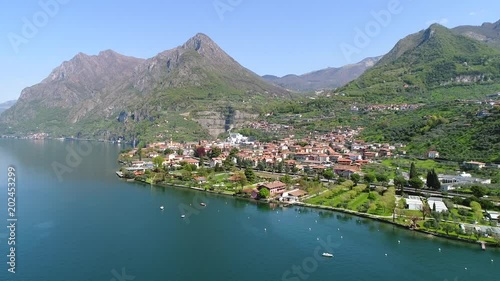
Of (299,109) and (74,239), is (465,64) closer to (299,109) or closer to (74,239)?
(299,109)

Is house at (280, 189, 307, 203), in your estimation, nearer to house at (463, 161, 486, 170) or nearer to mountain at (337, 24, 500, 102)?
house at (463, 161, 486, 170)

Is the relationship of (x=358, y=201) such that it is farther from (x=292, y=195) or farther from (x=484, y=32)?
(x=484, y=32)

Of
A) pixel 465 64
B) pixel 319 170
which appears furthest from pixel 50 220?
pixel 465 64

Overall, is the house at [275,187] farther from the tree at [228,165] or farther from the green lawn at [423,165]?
the green lawn at [423,165]

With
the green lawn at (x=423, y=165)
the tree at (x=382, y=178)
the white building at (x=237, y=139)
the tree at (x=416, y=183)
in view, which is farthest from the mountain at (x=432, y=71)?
the tree at (x=416, y=183)

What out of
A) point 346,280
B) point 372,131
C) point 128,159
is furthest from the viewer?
point 372,131

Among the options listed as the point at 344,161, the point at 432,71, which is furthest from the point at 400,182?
the point at 432,71
